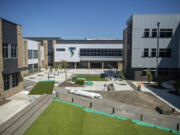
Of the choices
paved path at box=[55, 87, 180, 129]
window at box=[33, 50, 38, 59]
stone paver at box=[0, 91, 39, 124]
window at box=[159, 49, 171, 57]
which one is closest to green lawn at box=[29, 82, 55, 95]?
stone paver at box=[0, 91, 39, 124]

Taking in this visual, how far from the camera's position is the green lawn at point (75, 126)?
1029cm

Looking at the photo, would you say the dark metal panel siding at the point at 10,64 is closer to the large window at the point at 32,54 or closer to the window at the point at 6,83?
the window at the point at 6,83

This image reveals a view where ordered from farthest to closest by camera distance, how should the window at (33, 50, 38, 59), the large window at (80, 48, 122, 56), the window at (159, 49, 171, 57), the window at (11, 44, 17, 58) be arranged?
the large window at (80, 48, 122, 56) → the window at (33, 50, 38, 59) → the window at (159, 49, 171, 57) → the window at (11, 44, 17, 58)

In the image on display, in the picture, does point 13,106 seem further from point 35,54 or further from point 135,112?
point 35,54

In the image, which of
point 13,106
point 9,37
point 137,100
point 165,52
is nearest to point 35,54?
point 9,37

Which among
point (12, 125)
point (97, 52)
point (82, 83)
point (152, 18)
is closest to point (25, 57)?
point (82, 83)

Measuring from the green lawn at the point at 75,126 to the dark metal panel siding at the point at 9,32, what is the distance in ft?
48.7

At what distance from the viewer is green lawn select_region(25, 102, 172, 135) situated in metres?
10.3

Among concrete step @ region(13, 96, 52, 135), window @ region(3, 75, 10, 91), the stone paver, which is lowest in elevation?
the stone paver

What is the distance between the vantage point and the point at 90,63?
76.9 m

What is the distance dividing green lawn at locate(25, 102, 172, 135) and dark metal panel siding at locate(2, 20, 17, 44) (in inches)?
584

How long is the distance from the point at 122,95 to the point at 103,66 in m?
49.2

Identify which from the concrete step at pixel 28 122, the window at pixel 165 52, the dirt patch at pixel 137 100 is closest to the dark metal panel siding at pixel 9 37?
the concrete step at pixel 28 122

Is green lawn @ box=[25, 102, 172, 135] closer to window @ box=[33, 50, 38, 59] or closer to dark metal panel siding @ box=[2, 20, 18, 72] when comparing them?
dark metal panel siding @ box=[2, 20, 18, 72]
